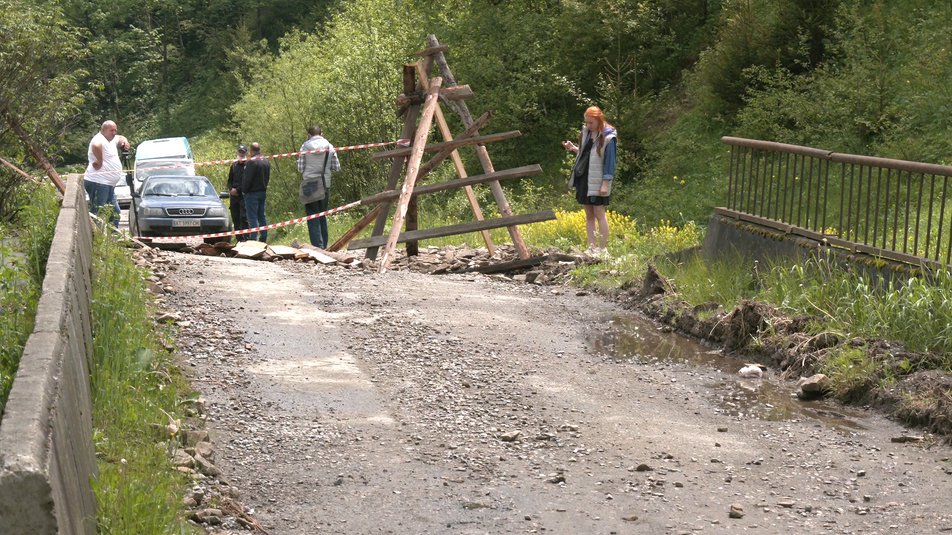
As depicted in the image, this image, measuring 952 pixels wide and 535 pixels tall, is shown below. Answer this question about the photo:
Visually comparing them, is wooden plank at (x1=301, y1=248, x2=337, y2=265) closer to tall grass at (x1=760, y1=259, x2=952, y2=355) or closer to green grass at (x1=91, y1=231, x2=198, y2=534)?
green grass at (x1=91, y1=231, x2=198, y2=534)

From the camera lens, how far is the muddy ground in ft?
20.0

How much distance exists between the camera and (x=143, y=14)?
88812 mm

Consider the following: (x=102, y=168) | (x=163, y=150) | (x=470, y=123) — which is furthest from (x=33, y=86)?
(x=163, y=150)

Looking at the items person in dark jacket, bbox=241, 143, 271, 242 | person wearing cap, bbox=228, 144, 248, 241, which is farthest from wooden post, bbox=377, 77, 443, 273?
person wearing cap, bbox=228, 144, 248, 241

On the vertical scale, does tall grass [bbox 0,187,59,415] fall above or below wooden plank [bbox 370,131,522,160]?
below

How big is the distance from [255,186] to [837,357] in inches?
489

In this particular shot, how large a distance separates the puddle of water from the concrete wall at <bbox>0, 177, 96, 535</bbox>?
4.38 metres

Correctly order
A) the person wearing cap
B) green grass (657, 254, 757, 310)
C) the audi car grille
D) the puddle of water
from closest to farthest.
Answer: the puddle of water < green grass (657, 254, 757, 310) < the person wearing cap < the audi car grille

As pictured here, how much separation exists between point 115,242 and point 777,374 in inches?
259

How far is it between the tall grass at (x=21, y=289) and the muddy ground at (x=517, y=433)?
121cm

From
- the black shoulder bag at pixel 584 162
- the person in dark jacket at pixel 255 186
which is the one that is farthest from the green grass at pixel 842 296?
the person in dark jacket at pixel 255 186

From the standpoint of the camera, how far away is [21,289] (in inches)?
293

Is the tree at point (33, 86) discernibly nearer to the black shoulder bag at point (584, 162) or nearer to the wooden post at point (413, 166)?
the wooden post at point (413, 166)

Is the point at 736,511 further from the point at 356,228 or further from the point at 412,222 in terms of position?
the point at 356,228
